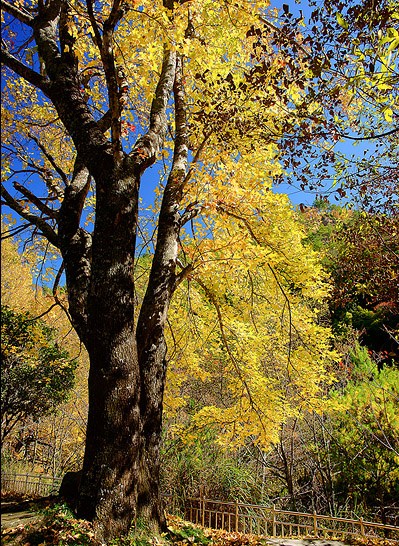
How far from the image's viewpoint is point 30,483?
8664 millimetres

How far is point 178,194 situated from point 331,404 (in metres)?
4.20

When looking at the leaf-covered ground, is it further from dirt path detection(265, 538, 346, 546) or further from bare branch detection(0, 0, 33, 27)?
bare branch detection(0, 0, 33, 27)

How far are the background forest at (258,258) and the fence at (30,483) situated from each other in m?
0.89

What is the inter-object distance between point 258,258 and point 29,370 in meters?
5.66

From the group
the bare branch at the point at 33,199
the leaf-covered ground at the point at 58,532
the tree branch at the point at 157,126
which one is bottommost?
the leaf-covered ground at the point at 58,532

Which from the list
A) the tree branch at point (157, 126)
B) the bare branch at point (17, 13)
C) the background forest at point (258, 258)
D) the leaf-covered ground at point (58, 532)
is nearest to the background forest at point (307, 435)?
the background forest at point (258, 258)

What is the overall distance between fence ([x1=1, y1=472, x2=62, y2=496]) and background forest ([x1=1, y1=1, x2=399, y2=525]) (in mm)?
886

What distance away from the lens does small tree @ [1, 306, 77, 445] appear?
743cm

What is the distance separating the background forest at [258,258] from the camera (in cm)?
356

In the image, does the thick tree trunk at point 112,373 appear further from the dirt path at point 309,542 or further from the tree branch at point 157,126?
the dirt path at point 309,542

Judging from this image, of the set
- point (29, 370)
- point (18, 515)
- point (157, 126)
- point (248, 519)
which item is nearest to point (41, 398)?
point (29, 370)

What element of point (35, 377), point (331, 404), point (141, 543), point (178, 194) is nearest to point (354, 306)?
point (331, 404)

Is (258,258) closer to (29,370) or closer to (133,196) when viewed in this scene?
(133,196)

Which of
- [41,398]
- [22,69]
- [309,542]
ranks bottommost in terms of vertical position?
[309,542]
